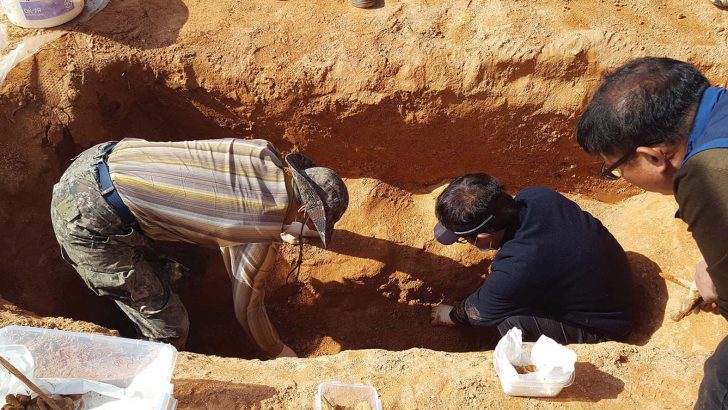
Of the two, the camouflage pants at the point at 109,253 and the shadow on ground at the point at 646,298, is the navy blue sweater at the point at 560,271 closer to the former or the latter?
the shadow on ground at the point at 646,298

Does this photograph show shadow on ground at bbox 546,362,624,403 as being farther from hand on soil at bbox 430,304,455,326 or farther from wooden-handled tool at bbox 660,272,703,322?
hand on soil at bbox 430,304,455,326

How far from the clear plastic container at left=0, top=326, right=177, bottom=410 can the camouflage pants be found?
60 cm

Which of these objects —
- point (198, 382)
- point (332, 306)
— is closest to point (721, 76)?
point (332, 306)

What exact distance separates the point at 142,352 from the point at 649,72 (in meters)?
2.13

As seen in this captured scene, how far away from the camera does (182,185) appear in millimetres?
2557

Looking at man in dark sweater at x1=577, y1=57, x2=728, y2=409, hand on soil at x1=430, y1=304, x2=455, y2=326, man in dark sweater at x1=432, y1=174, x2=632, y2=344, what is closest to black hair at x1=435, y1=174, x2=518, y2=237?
man in dark sweater at x1=432, y1=174, x2=632, y2=344

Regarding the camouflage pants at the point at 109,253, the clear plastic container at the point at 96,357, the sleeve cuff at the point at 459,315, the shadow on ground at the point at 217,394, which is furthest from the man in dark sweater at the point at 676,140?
the camouflage pants at the point at 109,253

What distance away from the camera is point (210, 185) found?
2.54 metres

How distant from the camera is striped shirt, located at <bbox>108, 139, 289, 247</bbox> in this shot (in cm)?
252

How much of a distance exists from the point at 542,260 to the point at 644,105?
1200 mm

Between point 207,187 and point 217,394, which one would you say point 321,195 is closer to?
point 207,187

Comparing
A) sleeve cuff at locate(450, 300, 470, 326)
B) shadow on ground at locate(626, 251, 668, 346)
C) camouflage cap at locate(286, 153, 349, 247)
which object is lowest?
sleeve cuff at locate(450, 300, 470, 326)

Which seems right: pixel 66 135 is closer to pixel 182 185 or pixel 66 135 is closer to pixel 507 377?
pixel 182 185

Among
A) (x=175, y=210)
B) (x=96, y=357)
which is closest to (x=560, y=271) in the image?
(x=175, y=210)
